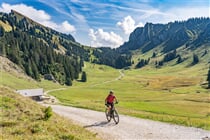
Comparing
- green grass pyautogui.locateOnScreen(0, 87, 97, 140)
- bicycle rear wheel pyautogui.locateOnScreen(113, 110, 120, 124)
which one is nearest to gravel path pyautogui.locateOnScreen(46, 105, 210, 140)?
bicycle rear wheel pyautogui.locateOnScreen(113, 110, 120, 124)

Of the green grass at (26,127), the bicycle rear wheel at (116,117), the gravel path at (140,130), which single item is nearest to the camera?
the green grass at (26,127)

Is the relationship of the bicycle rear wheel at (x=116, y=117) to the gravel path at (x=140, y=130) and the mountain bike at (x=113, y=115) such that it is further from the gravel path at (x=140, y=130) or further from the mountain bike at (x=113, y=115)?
the gravel path at (x=140, y=130)

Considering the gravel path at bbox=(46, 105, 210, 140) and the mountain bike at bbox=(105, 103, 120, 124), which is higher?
the mountain bike at bbox=(105, 103, 120, 124)

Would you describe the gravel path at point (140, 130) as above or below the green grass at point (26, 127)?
below

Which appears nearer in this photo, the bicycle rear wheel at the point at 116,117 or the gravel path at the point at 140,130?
the gravel path at the point at 140,130

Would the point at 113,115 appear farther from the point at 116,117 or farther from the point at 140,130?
the point at 140,130

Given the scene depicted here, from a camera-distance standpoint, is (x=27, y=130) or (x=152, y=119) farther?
(x=152, y=119)

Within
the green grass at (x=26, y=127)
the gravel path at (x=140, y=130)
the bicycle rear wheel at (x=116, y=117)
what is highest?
the green grass at (x=26, y=127)

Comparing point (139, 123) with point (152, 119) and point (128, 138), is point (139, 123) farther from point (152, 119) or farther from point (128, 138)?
point (128, 138)

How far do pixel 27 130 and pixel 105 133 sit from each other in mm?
8024

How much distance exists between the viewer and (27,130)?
15.2 metres

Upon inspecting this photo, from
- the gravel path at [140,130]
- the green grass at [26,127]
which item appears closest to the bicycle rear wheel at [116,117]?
the gravel path at [140,130]

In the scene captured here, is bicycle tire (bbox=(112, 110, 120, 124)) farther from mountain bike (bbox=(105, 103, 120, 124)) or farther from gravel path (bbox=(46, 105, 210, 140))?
gravel path (bbox=(46, 105, 210, 140))

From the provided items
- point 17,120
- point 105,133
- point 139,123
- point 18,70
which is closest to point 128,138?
point 105,133
